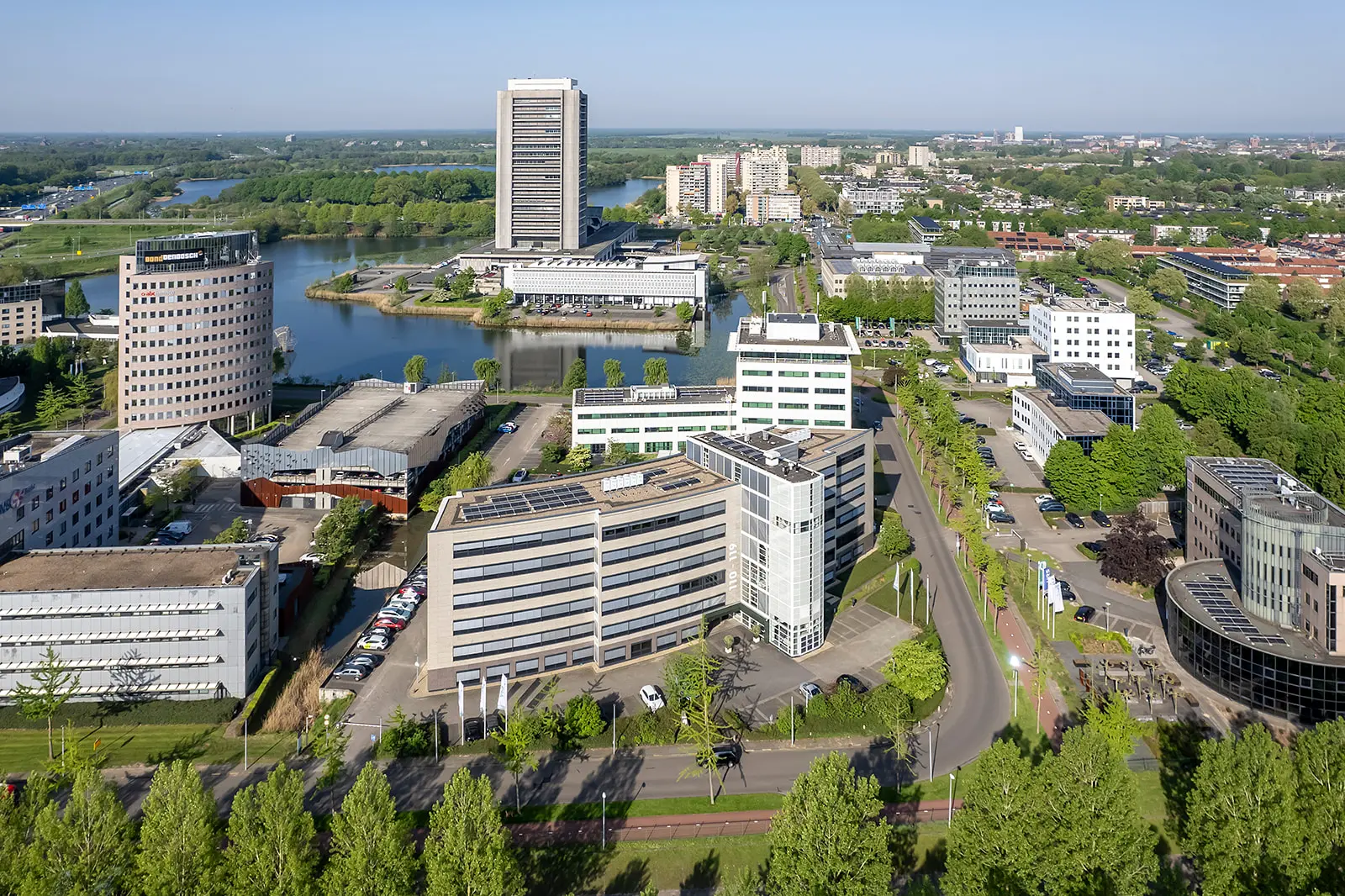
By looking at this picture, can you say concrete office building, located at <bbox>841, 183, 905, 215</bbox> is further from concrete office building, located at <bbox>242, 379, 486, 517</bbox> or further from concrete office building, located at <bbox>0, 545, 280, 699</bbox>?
concrete office building, located at <bbox>0, 545, 280, 699</bbox>

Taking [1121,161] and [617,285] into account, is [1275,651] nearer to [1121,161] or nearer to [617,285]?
[617,285]

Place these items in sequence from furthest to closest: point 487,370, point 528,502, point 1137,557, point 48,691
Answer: point 487,370, point 1137,557, point 528,502, point 48,691

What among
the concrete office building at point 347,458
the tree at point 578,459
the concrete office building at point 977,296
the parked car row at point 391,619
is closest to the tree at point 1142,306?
the concrete office building at point 977,296

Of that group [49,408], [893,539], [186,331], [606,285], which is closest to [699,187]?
[606,285]

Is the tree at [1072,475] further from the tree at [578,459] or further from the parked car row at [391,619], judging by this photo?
the parked car row at [391,619]

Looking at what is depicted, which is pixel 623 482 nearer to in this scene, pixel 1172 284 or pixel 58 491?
pixel 58 491

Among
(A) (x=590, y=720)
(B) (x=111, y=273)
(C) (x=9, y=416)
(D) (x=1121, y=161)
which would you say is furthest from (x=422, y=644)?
(D) (x=1121, y=161)
